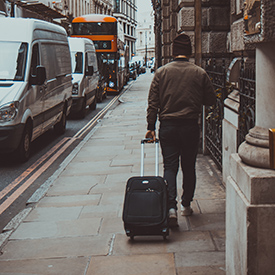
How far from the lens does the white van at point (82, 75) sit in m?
17.2

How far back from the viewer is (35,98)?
10414mm

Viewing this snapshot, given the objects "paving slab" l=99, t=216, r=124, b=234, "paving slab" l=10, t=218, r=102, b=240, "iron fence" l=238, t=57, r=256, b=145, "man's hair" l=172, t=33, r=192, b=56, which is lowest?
"paving slab" l=10, t=218, r=102, b=240

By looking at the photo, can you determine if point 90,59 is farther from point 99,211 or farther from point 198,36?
point 99,211

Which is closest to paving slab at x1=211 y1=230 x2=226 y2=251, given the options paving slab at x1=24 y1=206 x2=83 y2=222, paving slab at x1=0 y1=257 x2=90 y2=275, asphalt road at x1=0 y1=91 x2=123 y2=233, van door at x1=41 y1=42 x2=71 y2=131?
paving slab at x1=0 y1=257 x2=90 y2=275

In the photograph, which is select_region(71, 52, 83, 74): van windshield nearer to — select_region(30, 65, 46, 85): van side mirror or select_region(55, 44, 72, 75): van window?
select_region(55, 44, 72, 75): van window

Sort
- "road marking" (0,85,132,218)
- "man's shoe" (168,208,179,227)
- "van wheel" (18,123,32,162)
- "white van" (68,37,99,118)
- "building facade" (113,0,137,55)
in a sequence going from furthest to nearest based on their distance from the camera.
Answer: "building facade" (113,0,137,55) < "white van" (68,37,99,118) < "van wheel" (18,123,32,162) < "road marking" (0,85,132,218) < "man's shoe" (168,208,179,227)

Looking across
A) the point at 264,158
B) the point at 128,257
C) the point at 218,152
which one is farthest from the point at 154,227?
the point at 218,152

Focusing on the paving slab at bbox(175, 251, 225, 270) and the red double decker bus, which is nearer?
the paving slab at bbox(175, 251, 225, 270)

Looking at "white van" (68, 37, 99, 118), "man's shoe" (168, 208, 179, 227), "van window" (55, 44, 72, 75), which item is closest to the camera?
"man's shoe" (168, 208, 179, 227)

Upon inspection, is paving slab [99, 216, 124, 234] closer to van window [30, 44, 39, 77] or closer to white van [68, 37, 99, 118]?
van window [30, 44, 39, 77]

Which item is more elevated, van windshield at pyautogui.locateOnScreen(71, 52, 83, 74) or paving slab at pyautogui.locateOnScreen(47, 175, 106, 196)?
van windshield at pyautogui.locateOnScreen(71, 52, 83, 74)

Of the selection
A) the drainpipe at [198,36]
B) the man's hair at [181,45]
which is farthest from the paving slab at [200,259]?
the drainpipe at [198,36]

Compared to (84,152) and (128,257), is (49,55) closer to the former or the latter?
(84,152)

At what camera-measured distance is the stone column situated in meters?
3.18
